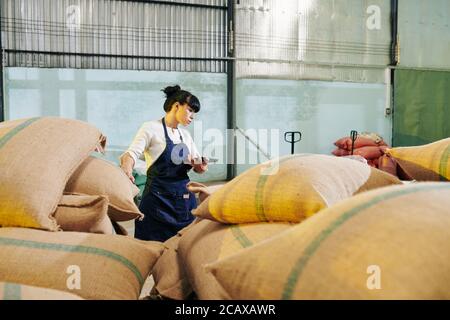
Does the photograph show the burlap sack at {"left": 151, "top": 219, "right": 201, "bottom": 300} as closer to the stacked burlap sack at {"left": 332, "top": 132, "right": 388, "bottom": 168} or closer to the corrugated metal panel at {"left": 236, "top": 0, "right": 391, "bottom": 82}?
the stacked burlap sack at {"left": 332, "top": 132, "right": 388, "bottom": 168}

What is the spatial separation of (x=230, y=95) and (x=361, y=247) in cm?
610

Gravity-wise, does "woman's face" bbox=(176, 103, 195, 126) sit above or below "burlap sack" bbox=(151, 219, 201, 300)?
Result: above

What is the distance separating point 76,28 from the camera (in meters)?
6.06

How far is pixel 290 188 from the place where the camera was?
1233 millimetres

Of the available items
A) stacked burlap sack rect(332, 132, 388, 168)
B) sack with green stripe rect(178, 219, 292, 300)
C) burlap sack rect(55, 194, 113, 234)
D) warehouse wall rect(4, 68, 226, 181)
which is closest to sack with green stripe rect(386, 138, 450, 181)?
sack with green stripe rect(178, 219, 292, 300)

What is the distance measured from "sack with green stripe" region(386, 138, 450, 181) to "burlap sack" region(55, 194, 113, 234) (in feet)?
3.07

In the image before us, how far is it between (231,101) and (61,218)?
540 cm

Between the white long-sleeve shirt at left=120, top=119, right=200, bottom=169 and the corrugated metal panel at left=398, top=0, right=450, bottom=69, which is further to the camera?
the corrugated metal panel at left=398, top=0, right=450, bottom=69

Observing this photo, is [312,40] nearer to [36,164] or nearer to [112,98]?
[112,98]

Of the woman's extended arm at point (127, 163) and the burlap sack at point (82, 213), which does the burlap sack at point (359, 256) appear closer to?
the burlap sack at point (82, 213)

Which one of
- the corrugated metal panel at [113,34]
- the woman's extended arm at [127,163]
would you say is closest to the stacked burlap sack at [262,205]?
the woman's extended arm at [127,163]

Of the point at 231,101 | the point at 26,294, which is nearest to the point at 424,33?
the point at 231,101

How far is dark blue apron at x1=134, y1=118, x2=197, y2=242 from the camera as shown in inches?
115
